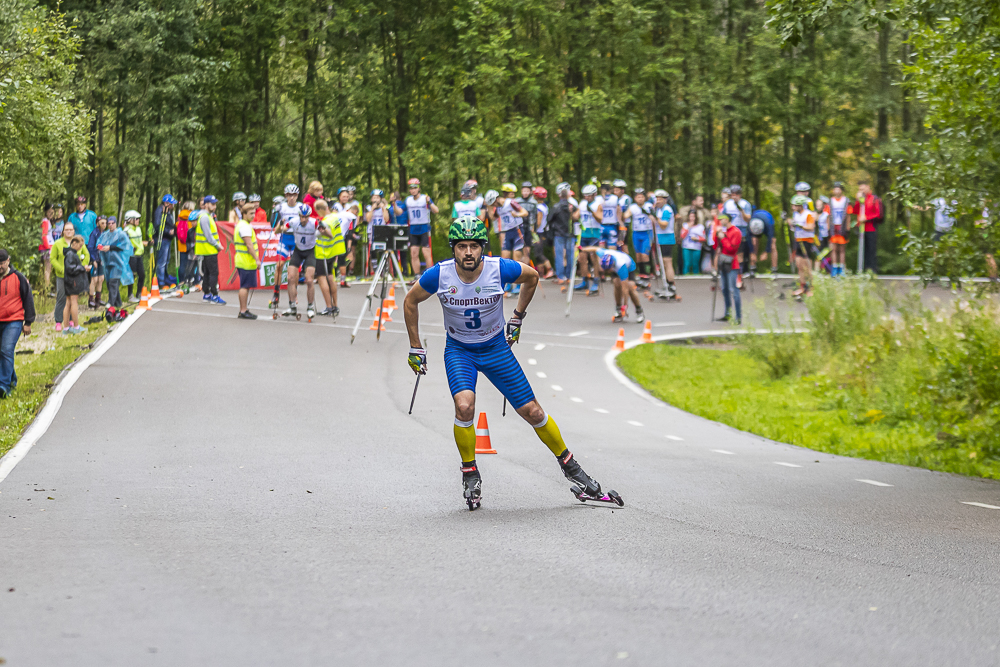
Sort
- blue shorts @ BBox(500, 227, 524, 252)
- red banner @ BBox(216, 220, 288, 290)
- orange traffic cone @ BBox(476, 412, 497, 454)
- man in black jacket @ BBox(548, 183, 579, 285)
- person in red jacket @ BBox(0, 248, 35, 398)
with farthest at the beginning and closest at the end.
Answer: red banner @ BBox(216, 220, 288, 290) < man in black jacket @ BBox(548, 183, 579, 285) < blue shorts @ BBox(500, 227, 524, 252) < person in red jacket @ BBox(0, 248, 35, 398) < orange traffic cone @ BBox(476, 412, 497, 454)

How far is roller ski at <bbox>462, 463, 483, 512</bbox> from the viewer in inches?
305

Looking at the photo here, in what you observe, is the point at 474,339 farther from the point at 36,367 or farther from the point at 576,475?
the point at 36,367

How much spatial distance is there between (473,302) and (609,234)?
51.9ft

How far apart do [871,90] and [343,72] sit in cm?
1720

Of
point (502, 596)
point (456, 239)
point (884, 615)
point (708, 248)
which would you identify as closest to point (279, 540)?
point (502, 596)

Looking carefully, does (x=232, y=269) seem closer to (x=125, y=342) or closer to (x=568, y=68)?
(x=125, y=342)

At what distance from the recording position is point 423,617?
516cm

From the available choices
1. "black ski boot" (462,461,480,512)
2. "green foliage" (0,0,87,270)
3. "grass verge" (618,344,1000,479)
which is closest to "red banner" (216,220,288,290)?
"green foliage" (0,0,87,270)

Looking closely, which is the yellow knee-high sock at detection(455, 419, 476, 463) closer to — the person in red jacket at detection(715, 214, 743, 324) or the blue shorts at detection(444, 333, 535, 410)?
the blue shorts at detection(444, 333, 535, 410)

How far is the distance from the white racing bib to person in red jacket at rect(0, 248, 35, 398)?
304 inches

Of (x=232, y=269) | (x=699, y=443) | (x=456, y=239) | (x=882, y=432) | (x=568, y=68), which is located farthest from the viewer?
(x=568, y=68)

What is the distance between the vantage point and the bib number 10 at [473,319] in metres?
7.84

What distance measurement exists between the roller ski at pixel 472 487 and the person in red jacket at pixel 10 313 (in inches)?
307

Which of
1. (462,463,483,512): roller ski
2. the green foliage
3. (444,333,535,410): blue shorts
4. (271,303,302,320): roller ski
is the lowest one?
(462,463,483,512): roller ski
